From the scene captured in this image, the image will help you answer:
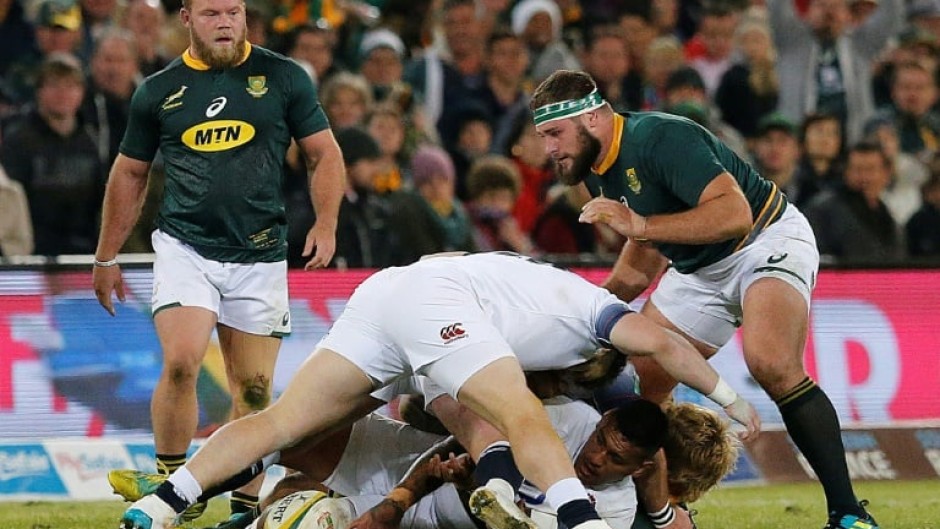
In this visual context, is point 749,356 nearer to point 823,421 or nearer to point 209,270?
point 823,421

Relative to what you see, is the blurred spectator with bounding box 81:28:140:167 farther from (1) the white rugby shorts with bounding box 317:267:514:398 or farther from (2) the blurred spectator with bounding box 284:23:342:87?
(1) the white rugby shorts with bounding box 317:267:514:398

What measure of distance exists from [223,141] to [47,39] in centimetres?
429

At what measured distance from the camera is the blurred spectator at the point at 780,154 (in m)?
Result: 12.3

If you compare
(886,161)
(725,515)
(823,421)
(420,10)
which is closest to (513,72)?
(420,10)

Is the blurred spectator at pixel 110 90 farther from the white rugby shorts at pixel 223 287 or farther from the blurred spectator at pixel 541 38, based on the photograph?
the blurred spectator at pixel 541 38

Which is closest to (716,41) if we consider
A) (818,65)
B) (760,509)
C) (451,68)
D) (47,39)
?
(818,65)

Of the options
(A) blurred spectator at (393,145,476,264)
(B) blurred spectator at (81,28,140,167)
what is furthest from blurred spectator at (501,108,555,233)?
(B) blurred spectator at (81,28,140,167)

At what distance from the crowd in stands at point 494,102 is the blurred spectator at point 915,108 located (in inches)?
0.7

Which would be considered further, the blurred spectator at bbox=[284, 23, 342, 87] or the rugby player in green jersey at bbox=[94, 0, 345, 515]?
the blurred spectator at bbox=[284, 23, 342, 87]

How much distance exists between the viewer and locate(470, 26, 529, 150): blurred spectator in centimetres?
1269

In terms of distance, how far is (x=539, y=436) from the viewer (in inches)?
244

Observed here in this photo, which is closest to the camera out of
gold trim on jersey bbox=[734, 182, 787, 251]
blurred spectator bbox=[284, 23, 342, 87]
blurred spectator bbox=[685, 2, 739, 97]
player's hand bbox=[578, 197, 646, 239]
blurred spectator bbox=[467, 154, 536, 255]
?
player's hand bbox=[578, 197, 646, 239]

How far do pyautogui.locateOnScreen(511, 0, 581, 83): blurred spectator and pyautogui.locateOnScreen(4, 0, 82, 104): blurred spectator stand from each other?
12.1 ft

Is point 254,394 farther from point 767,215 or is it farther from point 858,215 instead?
point 858,215
